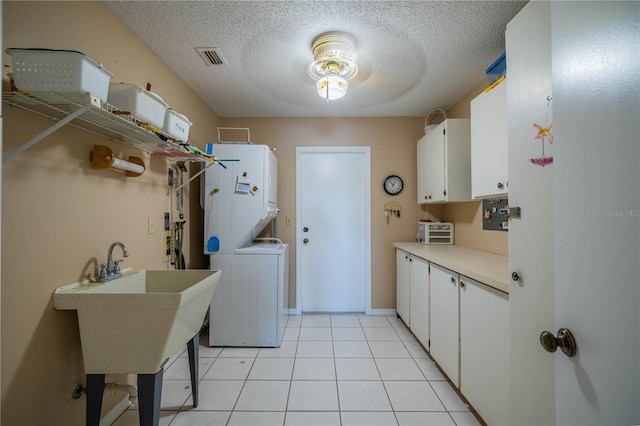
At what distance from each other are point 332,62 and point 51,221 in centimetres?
187

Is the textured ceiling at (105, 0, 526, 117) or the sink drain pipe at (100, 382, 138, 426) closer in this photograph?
the sink drain pipe at (100, 382, 138, 426)

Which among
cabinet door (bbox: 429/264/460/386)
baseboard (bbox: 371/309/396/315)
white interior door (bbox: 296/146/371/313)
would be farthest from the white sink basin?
baseboard (bbox: 371/309/396/315)

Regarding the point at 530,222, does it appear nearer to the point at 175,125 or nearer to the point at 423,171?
the point at 175,125

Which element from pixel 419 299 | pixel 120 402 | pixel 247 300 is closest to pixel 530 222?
pixel 419 299

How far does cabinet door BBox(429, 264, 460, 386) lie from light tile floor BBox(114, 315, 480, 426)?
189mm

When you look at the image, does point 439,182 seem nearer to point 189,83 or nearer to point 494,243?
point 494,243

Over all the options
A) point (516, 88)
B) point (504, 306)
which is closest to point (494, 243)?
point (504, 306)

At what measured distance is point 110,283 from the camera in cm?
144

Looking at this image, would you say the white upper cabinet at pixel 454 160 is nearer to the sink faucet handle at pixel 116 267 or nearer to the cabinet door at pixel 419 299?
the cabinet door at pixel 419 299

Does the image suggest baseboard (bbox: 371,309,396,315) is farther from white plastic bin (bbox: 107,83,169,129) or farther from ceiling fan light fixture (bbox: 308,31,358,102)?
white plastic bin (bbox: 107,83,169,129)

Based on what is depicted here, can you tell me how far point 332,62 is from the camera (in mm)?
1892

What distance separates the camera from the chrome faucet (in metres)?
1.44

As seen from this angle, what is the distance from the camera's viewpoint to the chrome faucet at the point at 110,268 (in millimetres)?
1438

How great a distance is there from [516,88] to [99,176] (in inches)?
81.7
